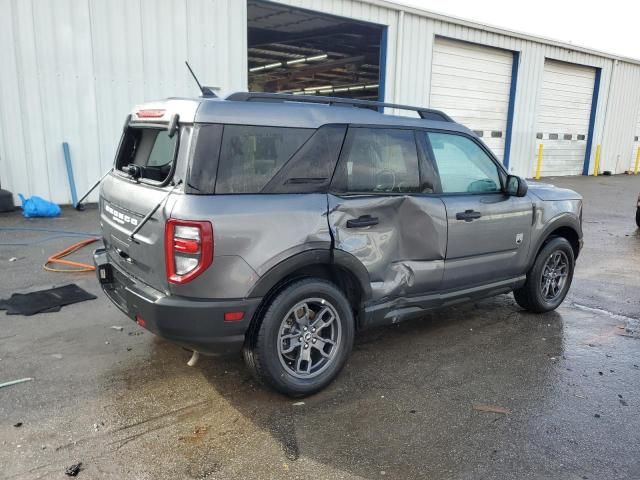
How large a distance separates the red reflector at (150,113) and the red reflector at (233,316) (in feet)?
4.52

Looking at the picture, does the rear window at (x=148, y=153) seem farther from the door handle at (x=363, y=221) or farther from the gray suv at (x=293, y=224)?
the door handle at (x=363, y=221)

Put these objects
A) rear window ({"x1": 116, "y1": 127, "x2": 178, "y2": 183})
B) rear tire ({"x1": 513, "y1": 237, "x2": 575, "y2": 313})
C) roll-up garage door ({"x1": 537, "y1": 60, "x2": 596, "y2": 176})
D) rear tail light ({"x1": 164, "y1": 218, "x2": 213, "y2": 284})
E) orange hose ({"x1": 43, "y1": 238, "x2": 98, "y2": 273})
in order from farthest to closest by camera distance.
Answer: roll-up garage door ({"x1": 537, "y1": 60, "x2": 596, "y2": 176})
orange hose ({"x1": 43, "y1": 238, "x2": 98, "y2": 273})
rear tire ({"x1": 513, "y1": 237, "x2": 575, "y2": 313})
rear window ({"x1": 116, "y1": 127, "x2": 178, "y2": 183})
rear tail light ({"x1": 164, "y1": 218, "x2": 213, "y2": 284})

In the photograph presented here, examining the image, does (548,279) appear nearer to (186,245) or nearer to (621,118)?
(186,245)

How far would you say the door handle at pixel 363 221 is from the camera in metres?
3.53

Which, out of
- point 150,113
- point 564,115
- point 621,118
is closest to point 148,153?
point 150,113

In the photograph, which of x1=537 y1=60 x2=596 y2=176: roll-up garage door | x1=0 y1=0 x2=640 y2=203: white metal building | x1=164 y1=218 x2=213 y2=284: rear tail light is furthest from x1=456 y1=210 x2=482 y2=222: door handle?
x1=537 y1=60 x2=596 y2=176: roll-up garage door

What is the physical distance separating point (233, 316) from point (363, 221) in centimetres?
112

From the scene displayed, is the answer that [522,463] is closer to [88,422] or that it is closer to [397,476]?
[397,476]

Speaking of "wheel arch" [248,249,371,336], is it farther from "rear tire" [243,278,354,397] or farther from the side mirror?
the side mirror

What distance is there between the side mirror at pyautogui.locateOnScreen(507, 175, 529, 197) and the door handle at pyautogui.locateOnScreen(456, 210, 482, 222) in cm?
48

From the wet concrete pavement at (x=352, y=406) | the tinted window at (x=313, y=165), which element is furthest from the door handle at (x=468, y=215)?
the tinted window at (x=313, y=165)

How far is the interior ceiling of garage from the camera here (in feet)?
47.1

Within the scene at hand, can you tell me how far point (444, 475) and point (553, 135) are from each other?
1910cm

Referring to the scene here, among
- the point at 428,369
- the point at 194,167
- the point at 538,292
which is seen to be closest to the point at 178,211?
the point at 194,167
